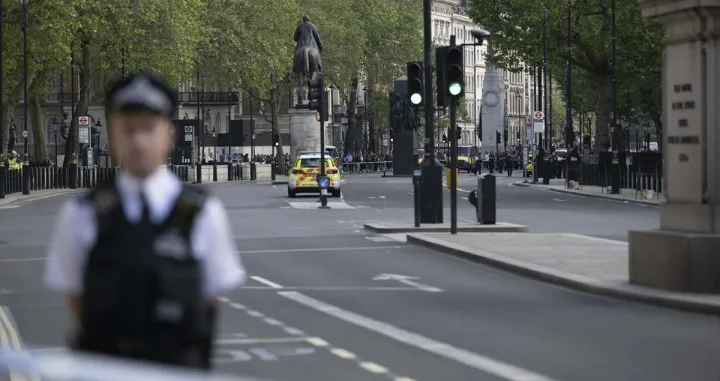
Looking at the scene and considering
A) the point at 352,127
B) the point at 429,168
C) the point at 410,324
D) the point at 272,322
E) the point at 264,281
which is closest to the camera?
the point at 410,324

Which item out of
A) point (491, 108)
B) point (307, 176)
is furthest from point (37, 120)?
point (491, 108)

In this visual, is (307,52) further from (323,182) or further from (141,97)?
(141,97)

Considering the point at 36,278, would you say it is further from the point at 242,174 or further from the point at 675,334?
the point at 242,174

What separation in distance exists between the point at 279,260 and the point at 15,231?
11.4m

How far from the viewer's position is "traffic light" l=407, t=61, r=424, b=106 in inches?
1305

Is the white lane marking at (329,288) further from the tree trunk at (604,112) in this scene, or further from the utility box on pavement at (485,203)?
the tree trunk at (604,112)

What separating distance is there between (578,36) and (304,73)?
12.4m

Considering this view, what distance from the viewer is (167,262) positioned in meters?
5.28

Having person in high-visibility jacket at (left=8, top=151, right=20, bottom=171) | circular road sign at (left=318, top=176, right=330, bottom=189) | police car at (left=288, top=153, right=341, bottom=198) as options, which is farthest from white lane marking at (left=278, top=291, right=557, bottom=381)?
person in high-visibility jacket at (left=8, top=151, right=20, bottom=171)

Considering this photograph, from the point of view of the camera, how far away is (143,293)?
5242 mm

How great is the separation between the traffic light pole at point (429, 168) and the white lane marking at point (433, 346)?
15099 millimetres

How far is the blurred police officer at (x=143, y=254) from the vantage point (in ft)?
17.2

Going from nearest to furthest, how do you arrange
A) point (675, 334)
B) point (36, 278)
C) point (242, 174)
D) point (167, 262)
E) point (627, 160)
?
point (167, 262), point (675, 334), point (36, 278), point (627, 160), point (242, 174)

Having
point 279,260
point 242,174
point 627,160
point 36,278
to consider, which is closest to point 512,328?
point 36,278
